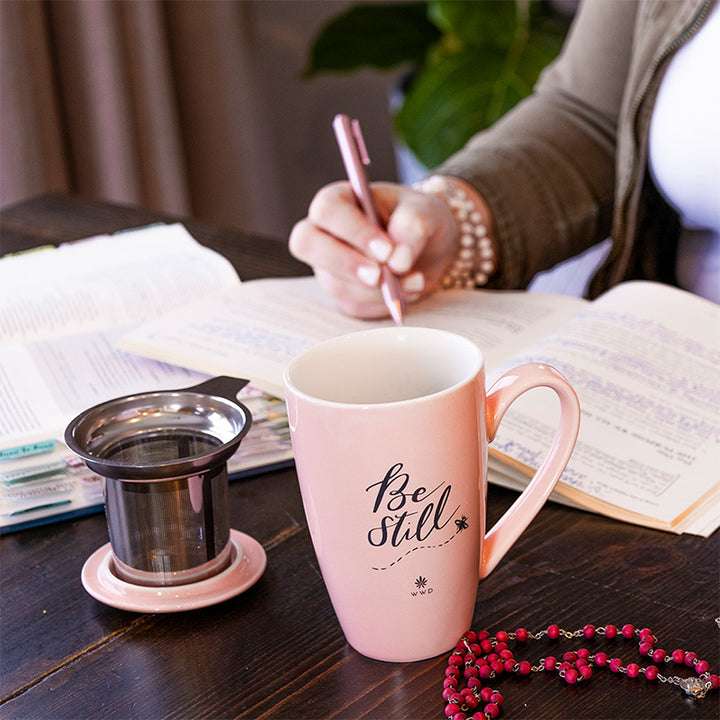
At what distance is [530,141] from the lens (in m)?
0.97

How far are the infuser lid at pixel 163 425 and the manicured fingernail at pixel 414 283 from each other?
317 millimetres

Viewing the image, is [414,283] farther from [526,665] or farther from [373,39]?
[373,39]

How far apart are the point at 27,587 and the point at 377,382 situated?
22cm

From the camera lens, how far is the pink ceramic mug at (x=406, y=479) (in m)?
0.37

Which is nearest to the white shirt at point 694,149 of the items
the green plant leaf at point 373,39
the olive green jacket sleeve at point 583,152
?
the olive green jacket sleeve at point 583,152

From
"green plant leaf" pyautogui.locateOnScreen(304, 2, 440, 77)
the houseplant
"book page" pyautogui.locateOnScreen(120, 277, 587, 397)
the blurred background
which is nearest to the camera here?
"book page" pyautogui.locateOnScreen(120, 277, 587, 397)

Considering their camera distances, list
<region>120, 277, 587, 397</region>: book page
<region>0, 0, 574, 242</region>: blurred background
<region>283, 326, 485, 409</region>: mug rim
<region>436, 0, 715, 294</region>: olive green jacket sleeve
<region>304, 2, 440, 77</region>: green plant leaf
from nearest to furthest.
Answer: <region>283, 326, 485, 409</region>: mug rim < <region>120, 277, 587, 397</region>: book page < <region>436, 0, 715, 294</region>: olive green jacket sleeve < <region>0, 0, 574, 242</region>: blurred background < <region>304, 2, 440, 77</region>: green plant leaf

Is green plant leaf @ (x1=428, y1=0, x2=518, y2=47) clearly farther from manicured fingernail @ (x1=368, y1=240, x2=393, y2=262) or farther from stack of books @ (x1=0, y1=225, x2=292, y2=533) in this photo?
manicured fingernail @ (x1=368, y1=240, x2=393, y2=262)

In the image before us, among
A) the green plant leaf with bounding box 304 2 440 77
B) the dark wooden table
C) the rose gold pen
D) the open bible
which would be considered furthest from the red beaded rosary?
the green plant leaf with bounding box 304 2 440 77

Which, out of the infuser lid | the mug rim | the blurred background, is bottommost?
the blurred background

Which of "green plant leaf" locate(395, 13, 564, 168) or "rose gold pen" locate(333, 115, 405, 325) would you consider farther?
"green plant leaf" locate(395, 13, 564, 168)

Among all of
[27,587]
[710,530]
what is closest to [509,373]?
[710,530]

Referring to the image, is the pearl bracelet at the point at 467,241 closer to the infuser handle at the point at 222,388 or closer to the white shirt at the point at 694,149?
the white shirt at the point at 694,149

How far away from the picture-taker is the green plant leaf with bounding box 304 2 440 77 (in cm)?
202
